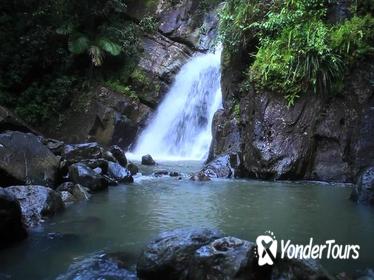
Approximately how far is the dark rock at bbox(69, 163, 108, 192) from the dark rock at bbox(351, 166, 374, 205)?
4.47m

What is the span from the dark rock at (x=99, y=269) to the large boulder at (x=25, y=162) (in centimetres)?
356

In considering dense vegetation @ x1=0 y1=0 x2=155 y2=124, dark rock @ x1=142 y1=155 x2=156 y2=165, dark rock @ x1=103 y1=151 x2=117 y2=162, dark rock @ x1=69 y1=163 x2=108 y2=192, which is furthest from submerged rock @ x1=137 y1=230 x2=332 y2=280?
dense vegetation @ x1=0 y1=0 x2=155 y2=124

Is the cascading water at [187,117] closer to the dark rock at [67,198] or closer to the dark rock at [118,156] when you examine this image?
the dark rock at [118,156]

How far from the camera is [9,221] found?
18.1 ft

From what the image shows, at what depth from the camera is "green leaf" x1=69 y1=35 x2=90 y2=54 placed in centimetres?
1625

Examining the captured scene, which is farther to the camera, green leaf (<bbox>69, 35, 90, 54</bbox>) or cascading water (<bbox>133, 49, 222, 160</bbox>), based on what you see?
green leaf (<bbox>69, 35, 90, 54</bbox>)

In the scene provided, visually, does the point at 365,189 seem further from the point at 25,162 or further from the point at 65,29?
the point at 65,29

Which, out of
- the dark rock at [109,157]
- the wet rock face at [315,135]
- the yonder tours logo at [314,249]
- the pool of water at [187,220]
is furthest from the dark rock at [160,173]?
the yonder tours logo at [314,249]

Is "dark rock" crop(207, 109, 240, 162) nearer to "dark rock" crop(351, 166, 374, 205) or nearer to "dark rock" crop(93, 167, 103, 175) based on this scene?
"dark rock" crop(93, 167, 103, 175)

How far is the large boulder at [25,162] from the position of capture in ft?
26.3

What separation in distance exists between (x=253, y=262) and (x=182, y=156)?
10.4 m

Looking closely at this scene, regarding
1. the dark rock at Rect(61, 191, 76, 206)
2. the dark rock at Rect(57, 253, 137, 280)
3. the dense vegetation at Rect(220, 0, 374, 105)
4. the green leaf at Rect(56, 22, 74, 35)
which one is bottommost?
the dark rock at Rect(57, 253, 137, 280)

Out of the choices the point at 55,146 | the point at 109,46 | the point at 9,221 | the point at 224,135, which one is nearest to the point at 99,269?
the point at 9,221

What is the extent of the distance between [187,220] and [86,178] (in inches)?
122
